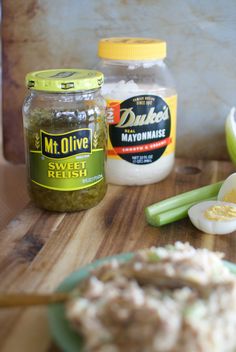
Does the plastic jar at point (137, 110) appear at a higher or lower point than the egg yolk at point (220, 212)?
higher

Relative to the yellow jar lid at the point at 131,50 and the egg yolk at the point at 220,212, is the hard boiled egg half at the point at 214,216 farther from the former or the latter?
the yellow jar lid at the point at 131,50

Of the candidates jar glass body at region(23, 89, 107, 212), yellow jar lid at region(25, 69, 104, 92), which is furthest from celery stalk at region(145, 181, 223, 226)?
yellow jar lid at region(25, 69, 104, 92)

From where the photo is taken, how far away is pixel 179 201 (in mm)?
1082

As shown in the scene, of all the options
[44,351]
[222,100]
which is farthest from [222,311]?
[222,100]

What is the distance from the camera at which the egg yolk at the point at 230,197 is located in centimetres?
108

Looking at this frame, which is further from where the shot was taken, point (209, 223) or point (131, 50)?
point (131, 50)

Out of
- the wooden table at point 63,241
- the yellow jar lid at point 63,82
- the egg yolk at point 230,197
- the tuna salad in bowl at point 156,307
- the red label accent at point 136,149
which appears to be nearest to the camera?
the tuna salad in bowl at point 156,307

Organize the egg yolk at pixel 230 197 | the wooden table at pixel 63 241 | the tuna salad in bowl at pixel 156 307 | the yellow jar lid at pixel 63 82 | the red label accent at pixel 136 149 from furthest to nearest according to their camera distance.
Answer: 1. the red label accent at pixel 136 149
2. the egg yolk at pixel 230 197
3. the yellow jar lid at pixel 63 82
4. the wooden table at pixel 63 241
5. the tuna salad in bowl at pixel 156 307

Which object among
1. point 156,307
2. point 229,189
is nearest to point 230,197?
point 229,189

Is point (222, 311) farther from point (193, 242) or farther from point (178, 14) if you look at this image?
point (178, 14)

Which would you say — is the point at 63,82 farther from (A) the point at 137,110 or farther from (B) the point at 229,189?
(B) the point at 229,189

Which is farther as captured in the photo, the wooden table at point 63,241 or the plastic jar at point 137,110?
the plastic jar at point 137,110

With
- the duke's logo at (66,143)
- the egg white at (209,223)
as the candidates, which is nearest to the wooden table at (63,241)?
the egg white at (209,223)

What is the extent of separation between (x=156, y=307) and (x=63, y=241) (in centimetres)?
38
